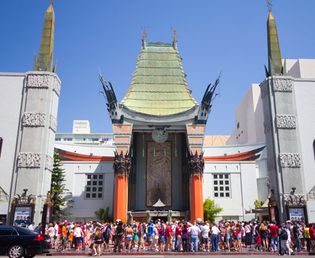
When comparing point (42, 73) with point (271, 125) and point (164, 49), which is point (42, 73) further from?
point (164, 49)

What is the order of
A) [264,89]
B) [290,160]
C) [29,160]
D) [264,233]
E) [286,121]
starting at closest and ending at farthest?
1. [264,233]
2. [29,160]
3. [290,160]
4. [286,121]
5. [264,89]

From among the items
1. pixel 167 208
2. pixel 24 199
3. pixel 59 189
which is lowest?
pixel 24 199

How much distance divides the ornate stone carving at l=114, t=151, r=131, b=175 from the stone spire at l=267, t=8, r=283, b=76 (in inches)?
539

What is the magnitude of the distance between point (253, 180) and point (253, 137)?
2170 centimetres

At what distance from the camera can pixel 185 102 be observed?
105 feet

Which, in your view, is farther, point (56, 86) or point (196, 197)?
point (196, 197)

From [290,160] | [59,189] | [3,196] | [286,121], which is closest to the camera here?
[3,196]

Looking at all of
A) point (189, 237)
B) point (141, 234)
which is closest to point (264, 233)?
point (189, 237)

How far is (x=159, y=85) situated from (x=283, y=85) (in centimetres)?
1469

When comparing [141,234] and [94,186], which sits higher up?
[94,186]

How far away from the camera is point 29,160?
1903 centimetres

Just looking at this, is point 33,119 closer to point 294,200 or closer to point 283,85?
point 283,85

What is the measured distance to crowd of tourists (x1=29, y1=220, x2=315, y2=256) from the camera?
50.6 feet

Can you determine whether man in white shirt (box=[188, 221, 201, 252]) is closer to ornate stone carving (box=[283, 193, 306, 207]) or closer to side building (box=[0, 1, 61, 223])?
ornate stone carving (box=[283, 193, 306, 207])
